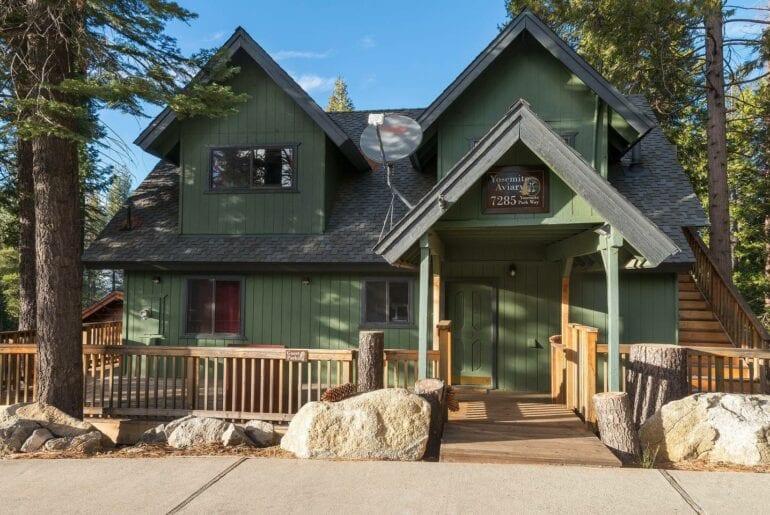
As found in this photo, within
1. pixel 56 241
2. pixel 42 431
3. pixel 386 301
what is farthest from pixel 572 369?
pixel 56 241

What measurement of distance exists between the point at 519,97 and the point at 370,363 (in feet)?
20.2

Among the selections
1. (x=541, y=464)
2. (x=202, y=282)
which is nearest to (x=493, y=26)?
(x=202, y=282)

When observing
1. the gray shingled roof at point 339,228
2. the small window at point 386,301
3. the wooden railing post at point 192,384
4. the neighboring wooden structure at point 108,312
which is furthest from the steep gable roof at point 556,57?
the neighboring wooden structure at point 108,312

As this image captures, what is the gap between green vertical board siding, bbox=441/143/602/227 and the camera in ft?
18.7

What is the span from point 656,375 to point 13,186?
15.5m

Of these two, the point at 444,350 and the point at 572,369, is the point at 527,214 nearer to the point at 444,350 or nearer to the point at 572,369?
the point at 444,350

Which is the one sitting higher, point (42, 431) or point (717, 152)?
point (717, 152)

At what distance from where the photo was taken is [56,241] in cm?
670

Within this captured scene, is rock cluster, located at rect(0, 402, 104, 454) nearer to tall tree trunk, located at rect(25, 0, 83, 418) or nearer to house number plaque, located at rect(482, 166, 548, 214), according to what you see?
tall tree trunk, located at rect(25, 0, 83, 418)

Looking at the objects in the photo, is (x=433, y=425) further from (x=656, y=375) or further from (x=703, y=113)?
(x=703, y=113)

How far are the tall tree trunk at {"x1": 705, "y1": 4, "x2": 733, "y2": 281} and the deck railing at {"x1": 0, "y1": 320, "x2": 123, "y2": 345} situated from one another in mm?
13794

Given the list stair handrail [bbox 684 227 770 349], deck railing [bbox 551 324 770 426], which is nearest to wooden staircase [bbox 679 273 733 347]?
stair handrail [bbox 684 227 770 349]

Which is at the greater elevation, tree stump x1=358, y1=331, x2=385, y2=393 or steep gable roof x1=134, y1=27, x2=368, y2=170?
steep gable roof x1=134, y1=27, x2=368, y2=170

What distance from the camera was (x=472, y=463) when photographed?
493 centimetres
